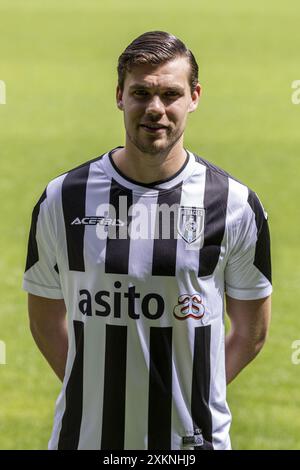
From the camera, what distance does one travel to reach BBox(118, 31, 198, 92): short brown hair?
11.5 feet

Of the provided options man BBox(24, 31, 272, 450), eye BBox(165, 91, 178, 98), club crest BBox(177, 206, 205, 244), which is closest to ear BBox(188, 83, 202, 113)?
man BBox(24, 31, 272, 450)

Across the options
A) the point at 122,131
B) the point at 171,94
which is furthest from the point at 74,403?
the point at 122,131

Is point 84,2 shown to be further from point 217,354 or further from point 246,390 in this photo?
point 217,354

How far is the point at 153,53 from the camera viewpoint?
352cm

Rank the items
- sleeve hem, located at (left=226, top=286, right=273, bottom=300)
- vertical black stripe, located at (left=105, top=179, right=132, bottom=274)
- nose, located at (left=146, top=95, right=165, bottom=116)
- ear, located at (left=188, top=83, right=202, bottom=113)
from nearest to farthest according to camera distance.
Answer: nose, located at (left=146, top=95, right=165, bottom=116), vertical black stripe, located at (left=105, top=179, right=132, bottom=274), ear, located at (left=188, top=83, right=202, bottom=113), sleeve hem, located at (left=226, top=286, right=273, bottom=300)

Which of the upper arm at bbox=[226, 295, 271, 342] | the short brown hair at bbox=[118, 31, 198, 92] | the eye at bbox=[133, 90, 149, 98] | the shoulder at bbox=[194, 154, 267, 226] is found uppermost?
the short brown hair at bbox=[118, 31, 198, 92]

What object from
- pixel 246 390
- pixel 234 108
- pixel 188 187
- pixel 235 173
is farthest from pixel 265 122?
pixel 188 187

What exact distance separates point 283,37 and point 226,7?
676cm

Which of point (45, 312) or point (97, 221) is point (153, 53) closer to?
point (97, 221)

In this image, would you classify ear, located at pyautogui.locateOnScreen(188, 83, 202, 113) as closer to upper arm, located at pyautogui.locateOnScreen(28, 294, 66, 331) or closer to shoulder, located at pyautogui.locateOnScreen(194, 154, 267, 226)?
shoulder, located at pyautogui.locateOnScreen(194, 154, 267, 226)

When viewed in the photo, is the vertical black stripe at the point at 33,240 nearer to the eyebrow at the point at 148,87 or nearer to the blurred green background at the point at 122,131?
the eyebrow at the point at 148,87

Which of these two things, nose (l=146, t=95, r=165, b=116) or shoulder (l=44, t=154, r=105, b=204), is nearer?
nose (l=146, t=95, r=165, b=116)

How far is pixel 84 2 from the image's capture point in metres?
33.8

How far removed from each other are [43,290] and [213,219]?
67 cm
